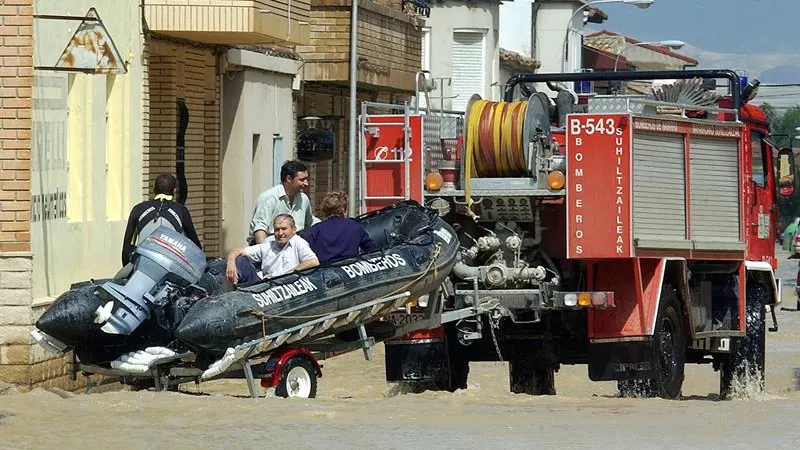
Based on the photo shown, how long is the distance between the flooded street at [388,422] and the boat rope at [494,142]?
1922 millimetres

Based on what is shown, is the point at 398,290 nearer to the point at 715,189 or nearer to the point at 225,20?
the point at 715,189

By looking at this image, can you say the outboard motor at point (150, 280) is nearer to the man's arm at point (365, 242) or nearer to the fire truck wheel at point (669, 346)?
the man's arm at point (365, 242)

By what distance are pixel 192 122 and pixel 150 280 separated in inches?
454

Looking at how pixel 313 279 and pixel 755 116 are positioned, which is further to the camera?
pixel 755 116

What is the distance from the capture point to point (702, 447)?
12.2 m

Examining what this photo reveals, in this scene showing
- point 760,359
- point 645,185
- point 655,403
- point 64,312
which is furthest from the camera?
point 760,359

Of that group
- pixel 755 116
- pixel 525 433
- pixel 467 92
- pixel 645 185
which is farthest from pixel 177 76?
pixel 467 92

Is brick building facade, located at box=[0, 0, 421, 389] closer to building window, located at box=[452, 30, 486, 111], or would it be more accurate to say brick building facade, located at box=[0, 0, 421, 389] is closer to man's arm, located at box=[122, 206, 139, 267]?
man's arm, located at box=[122, 206, 139, 267]

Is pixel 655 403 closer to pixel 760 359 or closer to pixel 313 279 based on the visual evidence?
pixel 313 279

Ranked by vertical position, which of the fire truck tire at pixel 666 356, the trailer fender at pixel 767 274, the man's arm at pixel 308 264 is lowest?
the fire truck tire at pixel 666 356

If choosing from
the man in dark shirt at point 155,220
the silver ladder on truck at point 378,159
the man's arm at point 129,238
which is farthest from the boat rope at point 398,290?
the man's arm at point 129,238

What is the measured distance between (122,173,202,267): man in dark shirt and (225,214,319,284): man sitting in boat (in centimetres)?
62

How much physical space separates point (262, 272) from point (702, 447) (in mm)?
4644

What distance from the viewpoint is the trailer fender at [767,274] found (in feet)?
62.7
